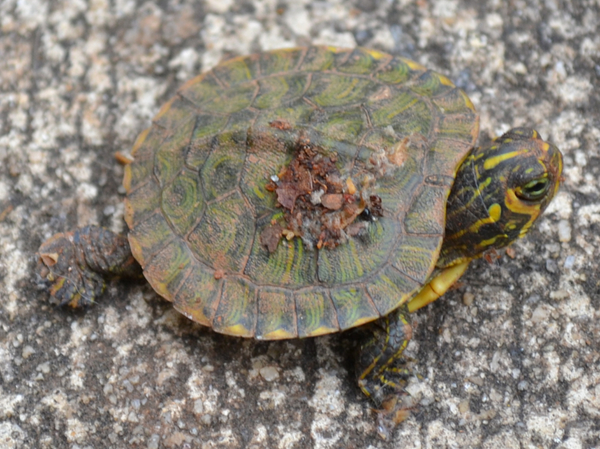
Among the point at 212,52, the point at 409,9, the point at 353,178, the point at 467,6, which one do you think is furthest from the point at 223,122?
the point at 467,6

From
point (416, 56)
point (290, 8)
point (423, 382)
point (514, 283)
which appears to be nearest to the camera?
point (423, 382)

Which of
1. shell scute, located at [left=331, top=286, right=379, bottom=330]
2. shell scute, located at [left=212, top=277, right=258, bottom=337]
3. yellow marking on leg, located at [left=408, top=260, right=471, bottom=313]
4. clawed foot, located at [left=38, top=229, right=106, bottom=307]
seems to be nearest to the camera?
shell scute, located at [left=331, top=286, right=379, bottom=330]

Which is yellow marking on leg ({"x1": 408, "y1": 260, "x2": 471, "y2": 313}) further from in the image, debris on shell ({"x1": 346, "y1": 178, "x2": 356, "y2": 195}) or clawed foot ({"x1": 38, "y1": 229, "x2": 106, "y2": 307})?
clawed foot ({"x1": 38, "y1": 229, "x2": 106, "y2": 307})

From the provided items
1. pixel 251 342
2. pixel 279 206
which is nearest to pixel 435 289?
pixel 279 206

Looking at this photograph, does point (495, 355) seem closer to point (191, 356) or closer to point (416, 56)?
point (191, 356)

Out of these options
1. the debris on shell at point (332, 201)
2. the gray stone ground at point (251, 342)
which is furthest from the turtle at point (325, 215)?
the gray stone ground at point (251, 342)

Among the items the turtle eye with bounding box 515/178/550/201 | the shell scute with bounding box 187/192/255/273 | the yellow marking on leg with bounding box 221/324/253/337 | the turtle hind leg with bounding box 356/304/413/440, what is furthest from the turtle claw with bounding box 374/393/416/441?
the turtle eye with bounding box 515/178/550/201

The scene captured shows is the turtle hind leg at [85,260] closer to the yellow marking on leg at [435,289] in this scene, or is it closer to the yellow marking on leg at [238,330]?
the yellow marking on leg at [238,330]

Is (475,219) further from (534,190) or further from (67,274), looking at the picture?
(67,274)
